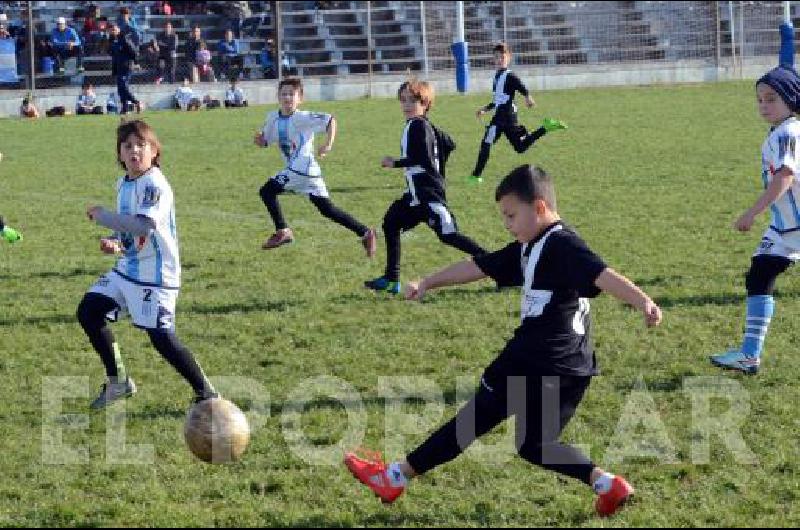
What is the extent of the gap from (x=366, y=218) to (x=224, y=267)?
3.04 metres

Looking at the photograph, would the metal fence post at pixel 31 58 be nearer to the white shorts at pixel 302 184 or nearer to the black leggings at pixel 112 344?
the white shorts at pixel 302 184

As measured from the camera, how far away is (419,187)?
413 inches

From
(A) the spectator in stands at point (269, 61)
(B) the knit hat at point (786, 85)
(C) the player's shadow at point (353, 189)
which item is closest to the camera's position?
(B) the knit hat at point (786, 85)

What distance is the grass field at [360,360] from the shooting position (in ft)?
18.9

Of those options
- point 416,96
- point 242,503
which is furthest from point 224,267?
point 242,503

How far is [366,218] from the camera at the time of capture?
47.4 feet

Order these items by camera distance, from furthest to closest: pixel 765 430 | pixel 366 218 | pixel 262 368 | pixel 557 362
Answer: pixel 366 218
pixel 262 368
pixel 765 430
pixel 557 362

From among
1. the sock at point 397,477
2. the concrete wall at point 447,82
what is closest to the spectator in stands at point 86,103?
the concrete wall at point 447,82

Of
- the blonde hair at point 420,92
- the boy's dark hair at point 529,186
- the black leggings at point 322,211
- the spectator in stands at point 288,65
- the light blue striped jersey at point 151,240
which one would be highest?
the spectator in stands at point 288,65

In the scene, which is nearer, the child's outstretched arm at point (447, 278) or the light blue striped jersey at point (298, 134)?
the child's outstretched arm at point (447, 278)

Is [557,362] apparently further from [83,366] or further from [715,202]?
[715,202]

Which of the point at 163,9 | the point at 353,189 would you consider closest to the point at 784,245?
the point at 353,189

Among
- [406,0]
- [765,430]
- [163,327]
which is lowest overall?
[765,430]

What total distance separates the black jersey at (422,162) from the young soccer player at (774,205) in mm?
3175
